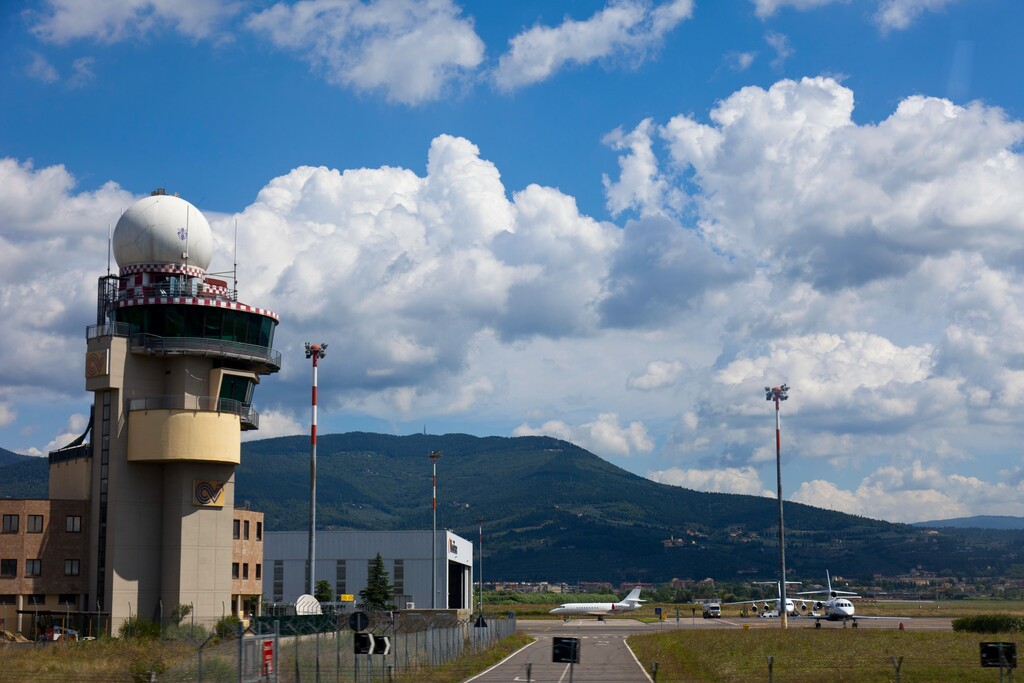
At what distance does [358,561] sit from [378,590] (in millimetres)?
16475

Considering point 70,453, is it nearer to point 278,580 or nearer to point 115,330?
point 115,330

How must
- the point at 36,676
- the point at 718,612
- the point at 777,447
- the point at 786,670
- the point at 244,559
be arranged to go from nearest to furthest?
1. the point at 36,676
2. the point at 786,670
3. the point at 244,559
4. the point at 777,447
5. the point at 718,612

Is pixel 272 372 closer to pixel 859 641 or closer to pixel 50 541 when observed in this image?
pixel 50 541

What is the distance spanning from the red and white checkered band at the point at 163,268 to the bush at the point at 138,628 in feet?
73.4

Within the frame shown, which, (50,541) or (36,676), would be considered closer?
(36,676)

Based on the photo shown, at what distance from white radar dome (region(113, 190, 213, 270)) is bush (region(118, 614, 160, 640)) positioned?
23190mm

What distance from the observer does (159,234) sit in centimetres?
7412

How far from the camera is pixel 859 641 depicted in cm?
6906

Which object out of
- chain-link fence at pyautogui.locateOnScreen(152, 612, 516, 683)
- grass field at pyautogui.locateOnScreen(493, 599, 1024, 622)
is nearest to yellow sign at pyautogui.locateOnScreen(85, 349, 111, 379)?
chain-link fence at pyautogui.locateOnScreen(152, 612, 516, 683)

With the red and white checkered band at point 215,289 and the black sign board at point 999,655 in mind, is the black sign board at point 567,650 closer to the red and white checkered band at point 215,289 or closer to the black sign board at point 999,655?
the black sign board at point 999,655

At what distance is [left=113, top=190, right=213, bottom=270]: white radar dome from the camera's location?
74.2 metres

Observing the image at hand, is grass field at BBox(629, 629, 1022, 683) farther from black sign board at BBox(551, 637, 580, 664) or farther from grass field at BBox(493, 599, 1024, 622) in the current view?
grass field at BBox(493, 599, 1024, 622)

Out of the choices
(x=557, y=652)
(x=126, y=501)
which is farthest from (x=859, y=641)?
(x=126, y=501)

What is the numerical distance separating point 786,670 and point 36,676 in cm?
3062
